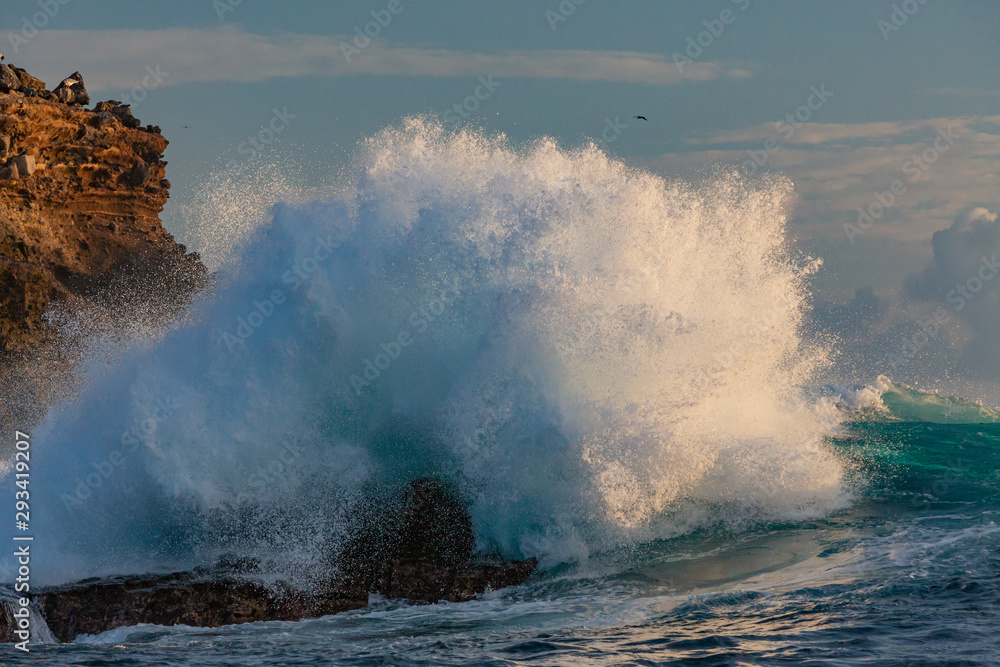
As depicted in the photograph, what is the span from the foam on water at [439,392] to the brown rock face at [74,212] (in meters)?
15.6

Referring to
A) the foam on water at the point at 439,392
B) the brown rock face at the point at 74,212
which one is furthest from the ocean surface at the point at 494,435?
the brown rock face at the point at 74,212

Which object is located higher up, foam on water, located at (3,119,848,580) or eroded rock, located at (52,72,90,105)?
eroded rock, located at (52,72,90,105)

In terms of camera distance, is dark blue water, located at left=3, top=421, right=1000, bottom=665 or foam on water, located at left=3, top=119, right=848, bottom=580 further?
foam on water, located at left=3, top=119, right=848, bottom=580

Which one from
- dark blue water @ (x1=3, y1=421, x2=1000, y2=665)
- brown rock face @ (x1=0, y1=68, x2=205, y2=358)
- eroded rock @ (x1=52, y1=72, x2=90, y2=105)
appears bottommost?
dark blue water @ (x1=3, y1=421, x2=1000, y2=665)

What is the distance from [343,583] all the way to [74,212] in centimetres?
2361

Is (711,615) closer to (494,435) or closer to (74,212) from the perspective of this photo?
(494,435)

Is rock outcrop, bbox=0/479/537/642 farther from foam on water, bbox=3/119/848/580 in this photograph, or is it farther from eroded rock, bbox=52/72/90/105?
eroded rock, bbox=52/72/90/105

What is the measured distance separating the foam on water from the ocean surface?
31 millimetres

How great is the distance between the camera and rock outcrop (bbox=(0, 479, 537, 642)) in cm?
766

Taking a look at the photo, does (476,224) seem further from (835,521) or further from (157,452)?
(835,521)

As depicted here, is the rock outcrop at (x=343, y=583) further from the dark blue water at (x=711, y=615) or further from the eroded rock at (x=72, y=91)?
the eroded rock at (x=72, y=91)

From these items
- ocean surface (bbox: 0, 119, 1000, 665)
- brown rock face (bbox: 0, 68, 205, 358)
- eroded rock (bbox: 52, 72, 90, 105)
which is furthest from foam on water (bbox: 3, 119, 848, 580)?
eroded rock (bbox: 52, 72, 90, 105)

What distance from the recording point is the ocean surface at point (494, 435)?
7.97 meters

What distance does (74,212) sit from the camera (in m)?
27.0
